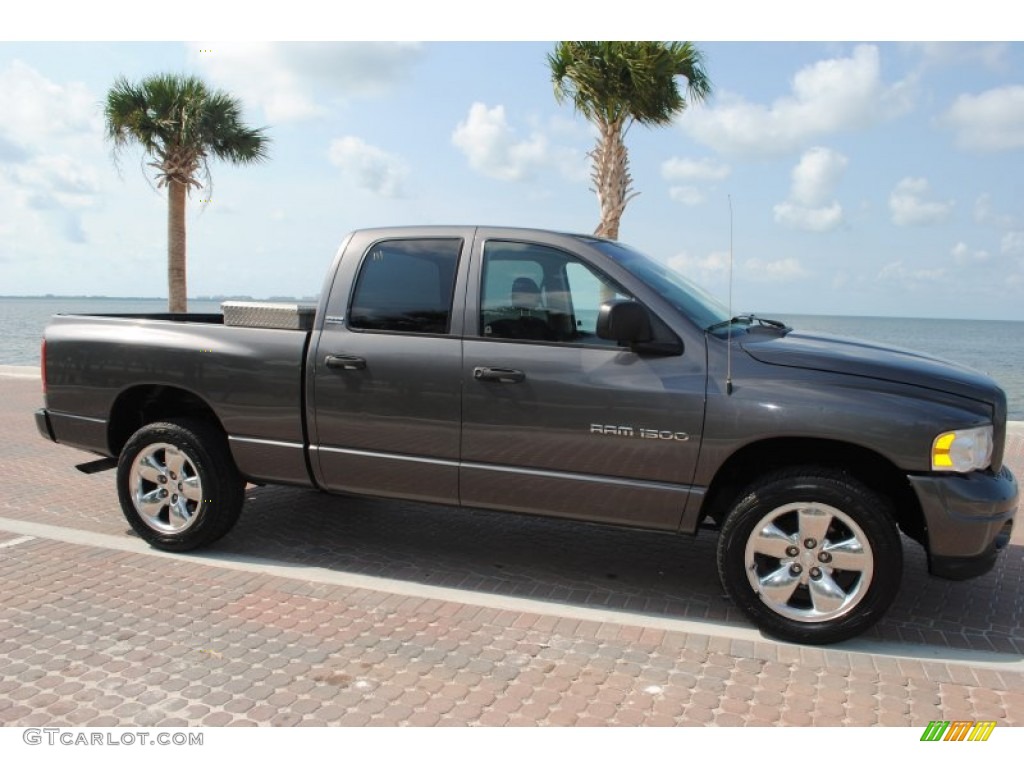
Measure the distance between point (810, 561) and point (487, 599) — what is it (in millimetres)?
1676

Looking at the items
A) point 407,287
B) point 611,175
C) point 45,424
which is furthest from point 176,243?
point 407,287

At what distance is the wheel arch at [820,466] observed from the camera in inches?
153

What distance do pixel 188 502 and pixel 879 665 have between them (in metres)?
3.94

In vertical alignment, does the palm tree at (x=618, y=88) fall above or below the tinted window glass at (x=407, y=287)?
above

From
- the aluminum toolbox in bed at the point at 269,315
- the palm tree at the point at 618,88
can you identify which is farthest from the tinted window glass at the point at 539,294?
the palm tree at the point at 618,88

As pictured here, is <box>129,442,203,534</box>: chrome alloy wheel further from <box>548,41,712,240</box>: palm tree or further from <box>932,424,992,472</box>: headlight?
<box>548,41,712,240</box>: palm tree

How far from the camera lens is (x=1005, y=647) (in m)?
3.87

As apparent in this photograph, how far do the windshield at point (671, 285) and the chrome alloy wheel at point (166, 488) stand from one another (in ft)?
9.23

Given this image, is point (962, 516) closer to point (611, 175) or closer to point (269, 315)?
point (269, 315)

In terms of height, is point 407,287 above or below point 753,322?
above

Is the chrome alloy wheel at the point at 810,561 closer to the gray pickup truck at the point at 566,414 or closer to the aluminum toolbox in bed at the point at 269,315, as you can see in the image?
the gray pickup truck at the point at 566,414

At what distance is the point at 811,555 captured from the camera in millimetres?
3795
